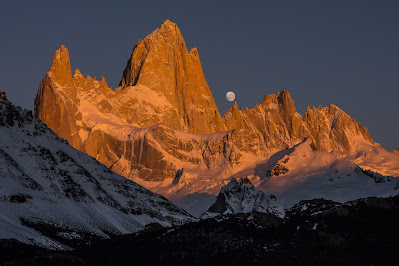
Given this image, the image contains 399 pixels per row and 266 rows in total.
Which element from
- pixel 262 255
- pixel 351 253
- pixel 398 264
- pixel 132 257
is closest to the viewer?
pixel 398 264

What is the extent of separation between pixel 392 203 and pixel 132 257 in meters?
39.9

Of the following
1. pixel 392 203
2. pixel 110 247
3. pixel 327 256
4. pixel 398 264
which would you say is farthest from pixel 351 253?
Result: pixel 110 247

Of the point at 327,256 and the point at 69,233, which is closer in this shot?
the point at 327,256

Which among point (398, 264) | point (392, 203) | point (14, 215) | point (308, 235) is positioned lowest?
point (398, 264)

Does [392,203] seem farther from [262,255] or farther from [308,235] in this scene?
[262,255]

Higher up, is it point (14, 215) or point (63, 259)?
point (14, 215)

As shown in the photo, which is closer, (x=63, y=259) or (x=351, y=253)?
(x=351, y=253)

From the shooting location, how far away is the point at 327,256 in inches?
3487

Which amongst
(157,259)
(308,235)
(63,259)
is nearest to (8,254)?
(63,259)

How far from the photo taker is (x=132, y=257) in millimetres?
102250

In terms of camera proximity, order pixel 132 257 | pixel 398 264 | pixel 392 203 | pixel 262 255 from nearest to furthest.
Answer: pixel 398 264
pixel 262 255
pixel 132 257
pixel 392 203

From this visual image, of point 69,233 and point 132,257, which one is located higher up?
point 69,233

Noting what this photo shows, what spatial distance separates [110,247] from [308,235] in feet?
113

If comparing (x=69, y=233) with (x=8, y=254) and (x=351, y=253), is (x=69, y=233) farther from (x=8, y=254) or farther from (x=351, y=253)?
(x=351, y=253)
